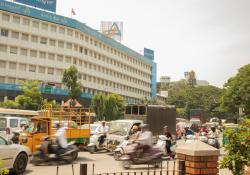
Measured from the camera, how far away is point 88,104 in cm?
6081

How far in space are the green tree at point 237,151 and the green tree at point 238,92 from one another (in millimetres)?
52635

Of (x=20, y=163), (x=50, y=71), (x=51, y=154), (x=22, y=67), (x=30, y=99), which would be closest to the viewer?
(x=20, y=163)

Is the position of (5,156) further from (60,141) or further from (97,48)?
(97,48)

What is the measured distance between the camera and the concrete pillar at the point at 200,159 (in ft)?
18.0

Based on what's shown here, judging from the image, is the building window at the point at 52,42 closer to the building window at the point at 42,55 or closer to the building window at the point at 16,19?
the building window at the point at 42,55

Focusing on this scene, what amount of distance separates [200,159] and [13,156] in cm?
728

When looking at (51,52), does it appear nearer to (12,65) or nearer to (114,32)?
(12,65)

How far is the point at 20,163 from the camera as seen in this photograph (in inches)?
445

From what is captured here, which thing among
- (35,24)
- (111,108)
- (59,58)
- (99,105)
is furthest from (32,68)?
(111,108)

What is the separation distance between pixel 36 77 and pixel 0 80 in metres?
5.75

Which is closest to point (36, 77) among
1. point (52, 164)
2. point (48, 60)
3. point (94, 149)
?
point (48, 60)

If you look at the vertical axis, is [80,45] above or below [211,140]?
above

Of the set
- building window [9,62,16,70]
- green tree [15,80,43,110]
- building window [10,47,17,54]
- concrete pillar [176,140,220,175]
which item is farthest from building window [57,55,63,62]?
concrete pillar [176,140,220,175]

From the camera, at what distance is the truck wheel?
11.1 meters
